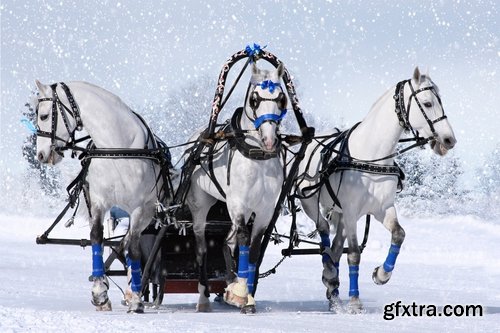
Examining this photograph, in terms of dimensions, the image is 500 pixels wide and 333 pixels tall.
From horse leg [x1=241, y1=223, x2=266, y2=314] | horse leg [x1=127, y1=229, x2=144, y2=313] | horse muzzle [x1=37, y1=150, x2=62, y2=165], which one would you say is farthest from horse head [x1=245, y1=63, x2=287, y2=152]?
horse muzzle [x1=37, y1=150, x2=62, y2=165]

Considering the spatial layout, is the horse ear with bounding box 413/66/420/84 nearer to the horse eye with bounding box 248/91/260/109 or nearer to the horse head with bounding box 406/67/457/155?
the horse head with bounding box 406/67/457/155

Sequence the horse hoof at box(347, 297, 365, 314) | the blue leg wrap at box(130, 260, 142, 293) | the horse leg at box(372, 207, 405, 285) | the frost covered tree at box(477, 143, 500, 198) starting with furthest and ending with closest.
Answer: the frost covered tree at box(477, 143, 500, 198) < the horse hoof at box(347, 297, 365, 314) < the blue leg wrap at box(130, 260, 142, 293) < the horse leg at box(372, 207, 405, 285)

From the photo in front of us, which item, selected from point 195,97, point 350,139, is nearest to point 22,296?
point 350,139

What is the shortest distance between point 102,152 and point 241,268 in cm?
200

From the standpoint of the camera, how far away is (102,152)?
9.20m

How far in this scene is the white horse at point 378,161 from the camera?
9.48 meters

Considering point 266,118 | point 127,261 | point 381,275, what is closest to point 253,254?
point 381,275

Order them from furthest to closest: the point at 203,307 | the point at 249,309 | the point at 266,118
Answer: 1. the point at 203,307
2. the point at 249,309
3. the point at 266,118

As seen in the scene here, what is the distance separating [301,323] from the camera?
28.2ft

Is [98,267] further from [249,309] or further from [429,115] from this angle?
[429,115]

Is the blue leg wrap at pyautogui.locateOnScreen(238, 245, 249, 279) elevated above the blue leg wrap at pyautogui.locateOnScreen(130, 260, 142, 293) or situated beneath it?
elevated above

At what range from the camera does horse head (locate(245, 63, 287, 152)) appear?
873cm

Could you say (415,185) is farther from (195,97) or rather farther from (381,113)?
(381,113)

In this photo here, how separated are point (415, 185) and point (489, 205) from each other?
23.0 feet
